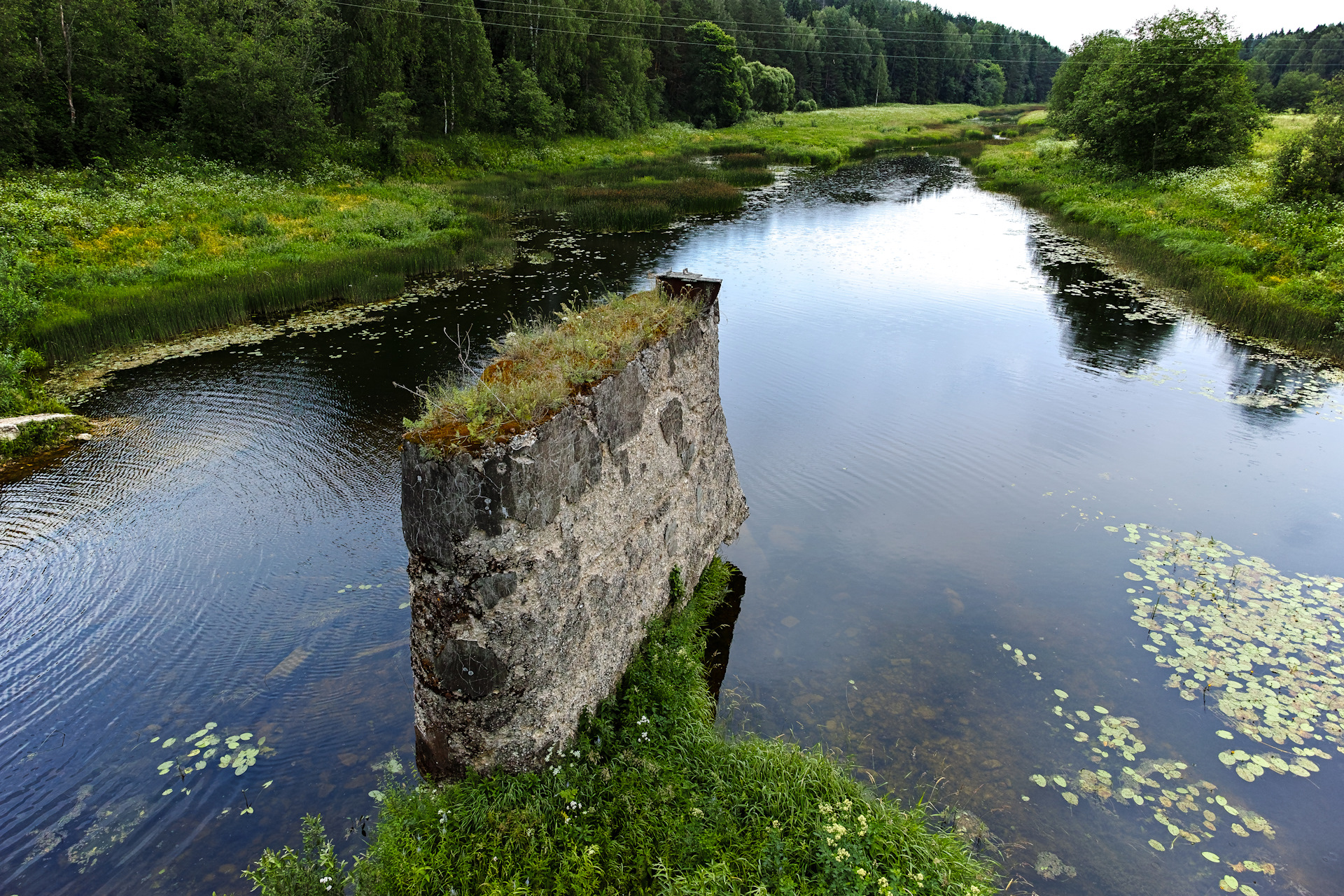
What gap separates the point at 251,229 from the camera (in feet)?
70.0

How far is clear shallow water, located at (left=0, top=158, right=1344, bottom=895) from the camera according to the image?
5461 millimetres

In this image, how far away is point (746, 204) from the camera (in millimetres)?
32688

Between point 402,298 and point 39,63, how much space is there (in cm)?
Answer: 1817

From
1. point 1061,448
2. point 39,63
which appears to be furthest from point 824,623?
point 39,63

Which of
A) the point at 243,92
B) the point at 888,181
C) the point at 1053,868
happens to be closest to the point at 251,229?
the point at 243,92

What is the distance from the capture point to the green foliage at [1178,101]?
29.7 metres

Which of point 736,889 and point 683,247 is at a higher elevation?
point 683,247

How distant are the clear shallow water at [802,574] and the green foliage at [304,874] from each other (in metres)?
0.68

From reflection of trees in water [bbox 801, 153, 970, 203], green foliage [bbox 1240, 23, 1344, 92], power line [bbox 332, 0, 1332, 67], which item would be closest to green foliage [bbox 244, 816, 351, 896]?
reflection of trees in water [bbox 801, 153, 970, 203]

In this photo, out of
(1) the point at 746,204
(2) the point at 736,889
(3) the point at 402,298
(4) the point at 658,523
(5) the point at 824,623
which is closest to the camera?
(2) the point at 736,889

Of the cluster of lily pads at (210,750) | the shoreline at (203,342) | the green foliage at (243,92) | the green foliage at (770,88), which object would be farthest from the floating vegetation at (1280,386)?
the green foliage at (770,88)

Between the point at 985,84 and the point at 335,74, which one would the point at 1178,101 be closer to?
the point at 335,74

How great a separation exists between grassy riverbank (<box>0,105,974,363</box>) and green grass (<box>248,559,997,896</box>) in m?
14.5

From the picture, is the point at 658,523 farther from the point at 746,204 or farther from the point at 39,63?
the point at 39,63
